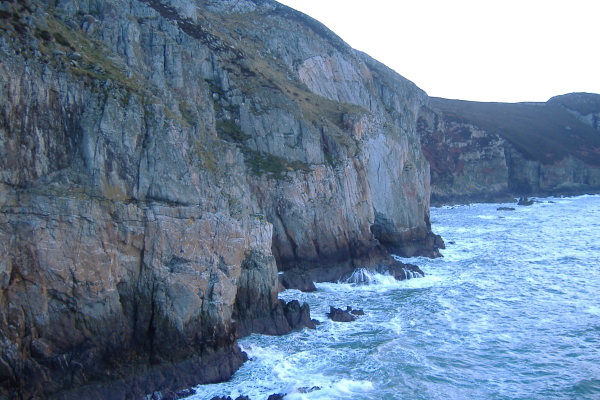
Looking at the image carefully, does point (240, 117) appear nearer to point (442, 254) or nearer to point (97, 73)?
point (97, 73)

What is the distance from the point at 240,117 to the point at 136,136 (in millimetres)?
15290

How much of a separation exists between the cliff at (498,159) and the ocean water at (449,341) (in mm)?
55245

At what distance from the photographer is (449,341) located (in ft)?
76.6

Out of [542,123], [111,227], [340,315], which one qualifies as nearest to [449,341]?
[340,315]

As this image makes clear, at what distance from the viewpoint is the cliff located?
9469 cm

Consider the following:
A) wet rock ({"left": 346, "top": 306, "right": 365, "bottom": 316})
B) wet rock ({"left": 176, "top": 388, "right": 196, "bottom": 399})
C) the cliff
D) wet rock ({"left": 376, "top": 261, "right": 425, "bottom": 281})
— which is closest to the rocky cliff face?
wet rock ({"left": 176, "top": 388, "right": 196, "bottom": 399})

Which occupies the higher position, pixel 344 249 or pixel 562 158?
pixel 562 158

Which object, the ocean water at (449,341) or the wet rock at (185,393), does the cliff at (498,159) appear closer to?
the ocean water at (449,341)

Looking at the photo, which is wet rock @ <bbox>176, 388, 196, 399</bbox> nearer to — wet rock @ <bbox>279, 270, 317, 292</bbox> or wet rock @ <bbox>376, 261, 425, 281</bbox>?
wet rock @ <bbox>279, 270, 317, 292</bbox>

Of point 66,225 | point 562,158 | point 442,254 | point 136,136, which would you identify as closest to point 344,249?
point 442,254

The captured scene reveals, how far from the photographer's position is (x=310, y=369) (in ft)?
66.5

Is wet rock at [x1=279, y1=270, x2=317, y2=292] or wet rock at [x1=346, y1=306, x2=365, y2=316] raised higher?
wet rock at [x1=279, y1=270, x2=317, y2=292]

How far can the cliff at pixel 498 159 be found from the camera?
94.7 meters

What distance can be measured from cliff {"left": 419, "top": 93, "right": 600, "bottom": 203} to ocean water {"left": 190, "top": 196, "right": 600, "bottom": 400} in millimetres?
55245
